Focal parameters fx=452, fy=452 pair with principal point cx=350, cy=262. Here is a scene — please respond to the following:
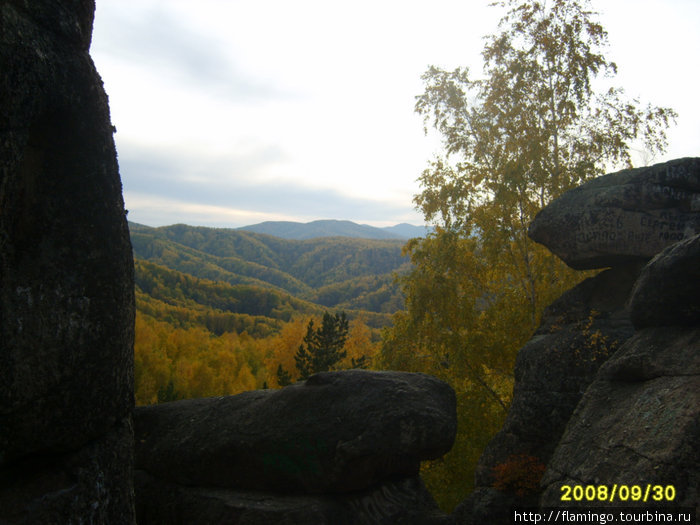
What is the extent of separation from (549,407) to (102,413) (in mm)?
10862

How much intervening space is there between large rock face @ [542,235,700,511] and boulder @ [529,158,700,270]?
3.56m

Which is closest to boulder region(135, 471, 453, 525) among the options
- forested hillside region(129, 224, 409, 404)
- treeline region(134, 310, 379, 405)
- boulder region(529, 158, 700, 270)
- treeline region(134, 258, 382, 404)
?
boulder region(529, 158, 700, 270)

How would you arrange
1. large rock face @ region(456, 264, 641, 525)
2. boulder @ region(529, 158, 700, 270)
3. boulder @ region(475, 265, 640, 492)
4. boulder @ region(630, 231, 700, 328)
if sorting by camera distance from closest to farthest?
1. boulder @ region(630, 231, 700, 328)
2. large rock face @ region(456, 264, 641, 525)
3. boulder @ region(475, 265, 640, 492)
4. boulder @ region(529, 158, 700, 270)

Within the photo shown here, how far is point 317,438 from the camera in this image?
414 inches

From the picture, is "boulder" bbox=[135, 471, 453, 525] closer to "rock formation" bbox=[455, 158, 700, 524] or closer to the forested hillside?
"rock formation" bbox=[455, 158, 700, 524]

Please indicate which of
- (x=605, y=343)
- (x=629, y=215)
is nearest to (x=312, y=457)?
(x=605, y=343)

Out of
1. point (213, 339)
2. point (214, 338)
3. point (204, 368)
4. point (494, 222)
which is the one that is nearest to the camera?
point (494, 222)

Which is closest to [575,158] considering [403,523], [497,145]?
[497,145]

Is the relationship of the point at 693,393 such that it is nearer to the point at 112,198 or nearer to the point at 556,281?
the point at 112,198

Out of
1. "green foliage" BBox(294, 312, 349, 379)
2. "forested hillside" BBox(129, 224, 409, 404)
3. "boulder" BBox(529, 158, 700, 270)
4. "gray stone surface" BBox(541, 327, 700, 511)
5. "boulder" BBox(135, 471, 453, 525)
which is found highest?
"boulder" BBox(529, 158, 700, 270)

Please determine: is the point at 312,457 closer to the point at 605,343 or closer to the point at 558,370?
the point at 558,370

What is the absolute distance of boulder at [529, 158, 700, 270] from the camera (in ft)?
41.0

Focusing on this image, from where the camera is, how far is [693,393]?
7629mm

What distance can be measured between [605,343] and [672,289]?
10.5 ft
